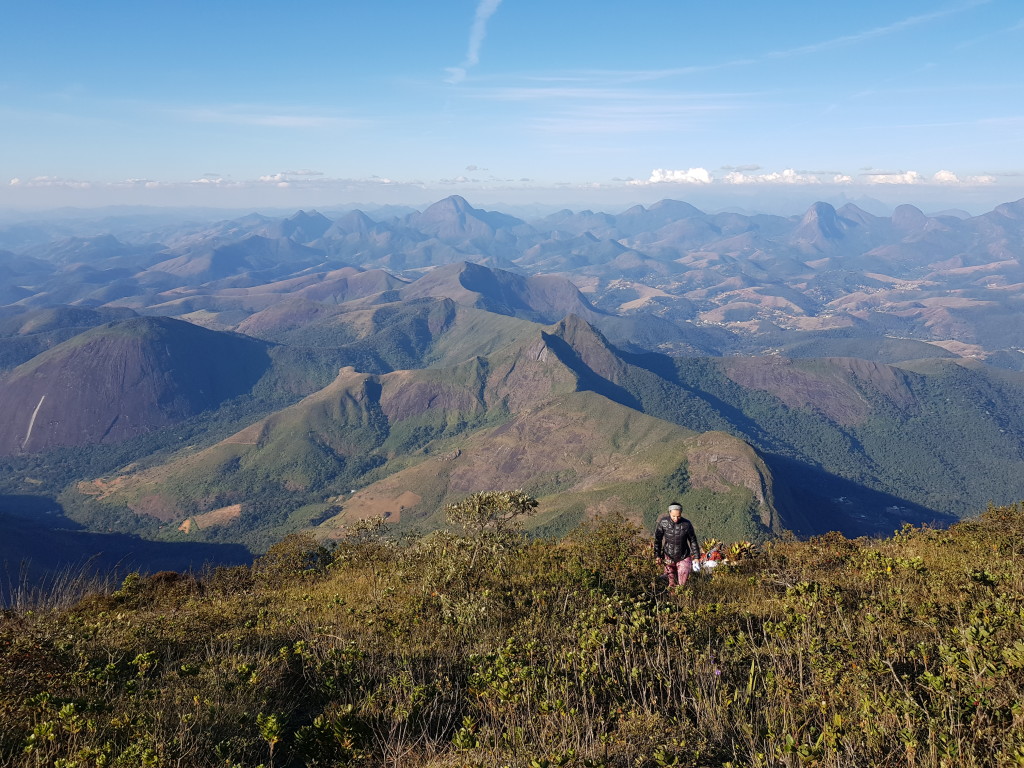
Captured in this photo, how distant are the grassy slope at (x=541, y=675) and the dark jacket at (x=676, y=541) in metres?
1.35

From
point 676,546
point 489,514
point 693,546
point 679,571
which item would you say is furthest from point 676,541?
point 489,514

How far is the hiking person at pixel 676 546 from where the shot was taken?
1599 centimetres

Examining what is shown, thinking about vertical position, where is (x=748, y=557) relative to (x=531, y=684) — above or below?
below

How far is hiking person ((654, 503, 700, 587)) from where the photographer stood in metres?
16.0

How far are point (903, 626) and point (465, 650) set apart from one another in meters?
8.40

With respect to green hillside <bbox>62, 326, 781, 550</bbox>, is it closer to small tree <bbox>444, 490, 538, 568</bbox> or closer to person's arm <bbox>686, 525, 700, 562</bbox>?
small tree <bbox>444, 490, 538, 568</bbox>

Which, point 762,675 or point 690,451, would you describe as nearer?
point 762,675

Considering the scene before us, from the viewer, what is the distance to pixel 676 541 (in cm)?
1636

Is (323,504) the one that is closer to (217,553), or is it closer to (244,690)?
(217,553)

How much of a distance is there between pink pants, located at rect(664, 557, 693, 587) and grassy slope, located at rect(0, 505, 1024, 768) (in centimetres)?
99

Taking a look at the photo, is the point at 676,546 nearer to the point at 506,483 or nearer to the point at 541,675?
the point at 541,675

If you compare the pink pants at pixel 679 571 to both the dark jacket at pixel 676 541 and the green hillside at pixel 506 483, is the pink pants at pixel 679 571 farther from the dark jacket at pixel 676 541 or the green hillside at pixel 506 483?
the green hillside at pixel 506 483

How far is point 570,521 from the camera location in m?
126

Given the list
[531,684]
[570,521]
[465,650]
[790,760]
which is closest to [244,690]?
[465,650]
